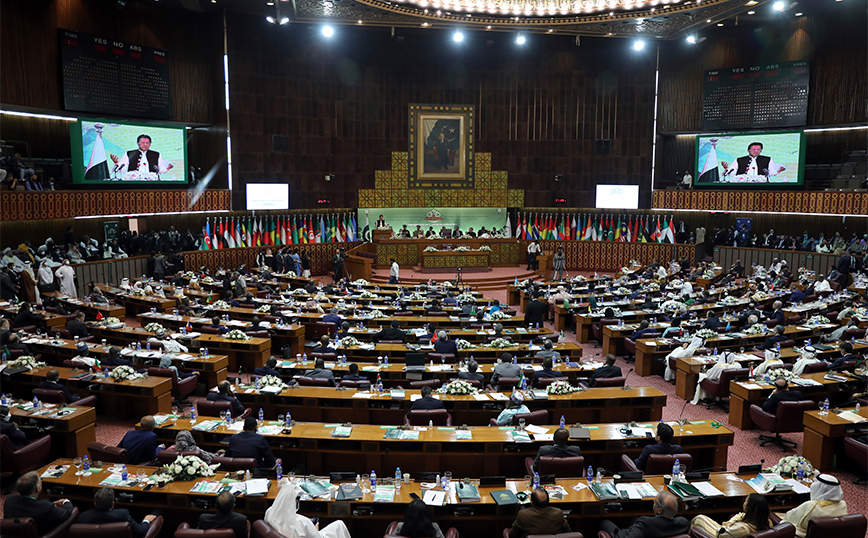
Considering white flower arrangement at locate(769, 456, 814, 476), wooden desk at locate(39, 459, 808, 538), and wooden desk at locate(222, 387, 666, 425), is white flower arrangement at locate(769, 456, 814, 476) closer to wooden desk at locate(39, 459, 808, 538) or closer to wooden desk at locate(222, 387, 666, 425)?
wooden desk at locate(39, 459, 808, 538)

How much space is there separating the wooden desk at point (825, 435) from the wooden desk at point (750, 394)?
1.30 meters

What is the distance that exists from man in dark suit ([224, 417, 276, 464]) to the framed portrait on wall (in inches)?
1017

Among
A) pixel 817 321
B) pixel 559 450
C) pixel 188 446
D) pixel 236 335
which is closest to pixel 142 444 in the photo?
pixel 188 446

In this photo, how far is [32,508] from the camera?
589 centimetres

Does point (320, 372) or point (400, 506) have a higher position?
point (320, 372)

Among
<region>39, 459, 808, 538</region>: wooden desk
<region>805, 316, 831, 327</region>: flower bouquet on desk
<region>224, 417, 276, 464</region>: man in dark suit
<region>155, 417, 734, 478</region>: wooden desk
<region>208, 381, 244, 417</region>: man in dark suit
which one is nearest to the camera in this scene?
<region>39, 459, 808, 538</region>: wooden desk

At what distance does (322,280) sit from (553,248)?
1243 centimetres

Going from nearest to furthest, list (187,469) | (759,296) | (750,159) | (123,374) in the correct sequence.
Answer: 1. (187,469)
2. (123,374)
3. (759,296)
4. (750,159)

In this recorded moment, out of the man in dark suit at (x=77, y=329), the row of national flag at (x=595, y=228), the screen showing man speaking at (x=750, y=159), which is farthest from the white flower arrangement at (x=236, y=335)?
the screen showing man speaking at (x=750, y=159)

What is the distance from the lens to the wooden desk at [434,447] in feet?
25.9

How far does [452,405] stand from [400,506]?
3.22m

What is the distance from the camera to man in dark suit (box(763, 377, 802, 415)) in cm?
956

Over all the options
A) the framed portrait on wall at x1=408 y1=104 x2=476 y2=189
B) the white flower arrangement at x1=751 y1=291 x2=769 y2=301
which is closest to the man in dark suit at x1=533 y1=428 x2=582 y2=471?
the white flower arrangement at x1=751 y1=291 x2=769 y2=301

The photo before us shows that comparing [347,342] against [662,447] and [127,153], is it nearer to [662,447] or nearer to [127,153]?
[662,447]
